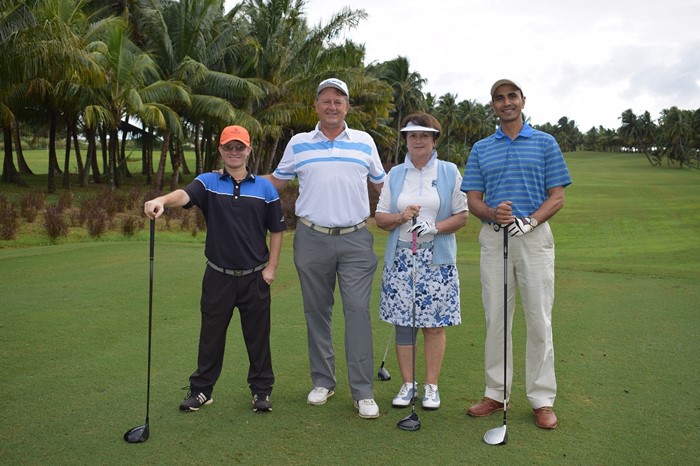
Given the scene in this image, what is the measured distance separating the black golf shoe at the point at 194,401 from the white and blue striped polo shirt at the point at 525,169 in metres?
2.30

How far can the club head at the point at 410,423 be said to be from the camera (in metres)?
4.05

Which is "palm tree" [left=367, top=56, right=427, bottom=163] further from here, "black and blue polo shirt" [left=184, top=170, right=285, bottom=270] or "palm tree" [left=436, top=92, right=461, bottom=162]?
"black and blue polo shirt" [left=184, top=170, right=285, bottom=270]

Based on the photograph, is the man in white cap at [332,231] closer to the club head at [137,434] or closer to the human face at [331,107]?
the human face at [331,107]

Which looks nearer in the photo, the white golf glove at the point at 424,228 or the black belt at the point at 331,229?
the white golf glove at the point at 424,228

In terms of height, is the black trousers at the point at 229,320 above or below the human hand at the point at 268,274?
below

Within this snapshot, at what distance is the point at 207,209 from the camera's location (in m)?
4.54

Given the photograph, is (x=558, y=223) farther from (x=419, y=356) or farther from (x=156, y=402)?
(x=156, y=402)

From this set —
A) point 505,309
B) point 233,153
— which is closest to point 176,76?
point 233,153

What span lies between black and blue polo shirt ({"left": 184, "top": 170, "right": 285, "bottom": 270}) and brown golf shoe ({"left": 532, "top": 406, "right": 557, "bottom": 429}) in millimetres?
2063

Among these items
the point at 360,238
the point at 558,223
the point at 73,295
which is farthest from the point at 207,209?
the point at 558,223

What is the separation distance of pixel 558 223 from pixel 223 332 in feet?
69.1

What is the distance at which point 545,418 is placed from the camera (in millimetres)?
4148

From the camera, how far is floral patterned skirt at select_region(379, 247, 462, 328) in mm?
4609

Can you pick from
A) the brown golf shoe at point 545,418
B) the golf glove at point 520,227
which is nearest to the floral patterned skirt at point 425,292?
the golf glove at point 520,227
